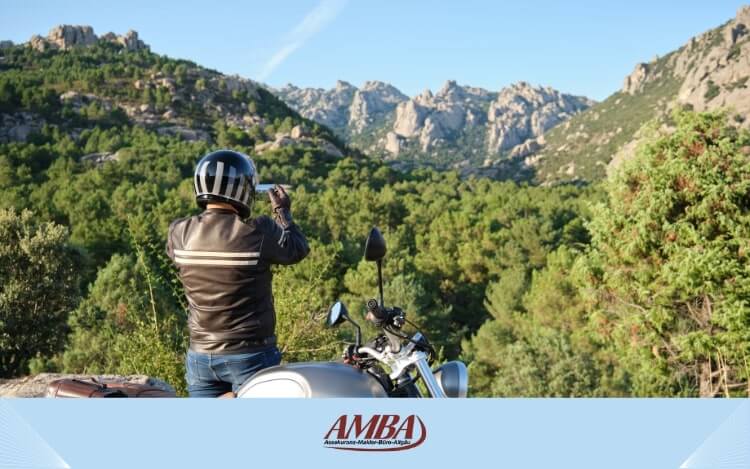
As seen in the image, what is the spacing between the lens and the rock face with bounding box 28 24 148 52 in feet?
378

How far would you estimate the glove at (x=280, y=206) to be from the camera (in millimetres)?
2574

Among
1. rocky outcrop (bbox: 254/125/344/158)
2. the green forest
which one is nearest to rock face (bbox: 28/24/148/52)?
rocky outcrop (bbox: 254/125/344/158)

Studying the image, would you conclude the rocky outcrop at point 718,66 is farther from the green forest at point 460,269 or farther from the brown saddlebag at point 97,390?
the brown saddlebag at point 97,390

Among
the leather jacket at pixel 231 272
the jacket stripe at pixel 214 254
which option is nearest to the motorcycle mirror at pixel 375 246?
the leather jacket at pixel 231 272

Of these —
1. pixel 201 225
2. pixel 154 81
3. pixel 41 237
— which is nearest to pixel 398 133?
pixel 154 81

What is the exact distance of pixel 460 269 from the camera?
37.2 meters

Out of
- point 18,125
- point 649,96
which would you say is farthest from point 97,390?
point 649,96

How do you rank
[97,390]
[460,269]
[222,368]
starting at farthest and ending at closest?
[460,269]
[222,368]
[97,390]

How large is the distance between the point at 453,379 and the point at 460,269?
35.6 m

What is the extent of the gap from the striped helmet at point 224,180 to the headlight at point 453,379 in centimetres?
120
